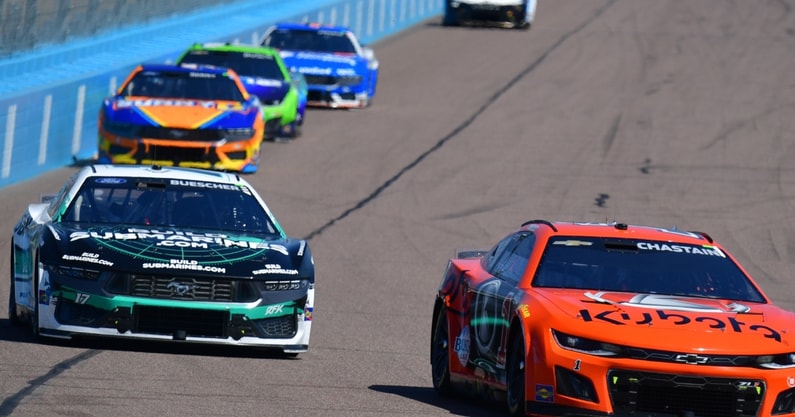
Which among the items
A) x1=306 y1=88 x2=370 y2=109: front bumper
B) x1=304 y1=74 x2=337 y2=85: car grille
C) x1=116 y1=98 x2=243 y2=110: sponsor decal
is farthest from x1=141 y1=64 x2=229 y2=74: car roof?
x1=306 y1=88 x2=370 y2=109: front bumper

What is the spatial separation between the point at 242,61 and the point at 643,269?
16.1 metres

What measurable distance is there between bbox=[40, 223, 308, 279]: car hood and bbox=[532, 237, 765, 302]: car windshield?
83.6 inches

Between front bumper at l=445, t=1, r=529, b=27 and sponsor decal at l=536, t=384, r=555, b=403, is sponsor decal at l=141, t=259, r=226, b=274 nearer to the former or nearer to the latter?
sponsor decal at l=536, t=384, r=555, b=403

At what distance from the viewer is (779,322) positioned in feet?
29.1

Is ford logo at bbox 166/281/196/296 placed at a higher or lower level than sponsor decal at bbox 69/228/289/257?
lower

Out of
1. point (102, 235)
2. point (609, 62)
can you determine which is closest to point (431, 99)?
point (609, 62)

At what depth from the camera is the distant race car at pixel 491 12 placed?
41.2 m

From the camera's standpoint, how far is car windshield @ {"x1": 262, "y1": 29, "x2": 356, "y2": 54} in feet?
94.5

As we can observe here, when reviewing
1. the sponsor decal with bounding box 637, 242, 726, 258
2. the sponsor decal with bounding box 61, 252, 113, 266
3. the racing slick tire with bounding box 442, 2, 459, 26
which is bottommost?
the racing slick tire with bounding box 442, 2, 459, 26

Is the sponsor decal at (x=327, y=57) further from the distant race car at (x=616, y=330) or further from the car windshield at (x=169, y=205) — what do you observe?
the distant race car at (x=616, y=330)

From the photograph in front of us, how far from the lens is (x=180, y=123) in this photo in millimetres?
20219

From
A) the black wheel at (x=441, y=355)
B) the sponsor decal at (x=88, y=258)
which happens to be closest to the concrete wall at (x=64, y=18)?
the sponsor decal at (x=88, y=258)

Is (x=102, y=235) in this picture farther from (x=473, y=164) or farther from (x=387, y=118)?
(x=387, y=118)

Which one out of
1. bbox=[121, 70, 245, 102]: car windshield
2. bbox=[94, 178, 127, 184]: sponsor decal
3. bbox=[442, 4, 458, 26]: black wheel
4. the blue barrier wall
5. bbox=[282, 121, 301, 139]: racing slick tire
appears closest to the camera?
bbox=[94, 178, 127, 184]: sponsor decal
